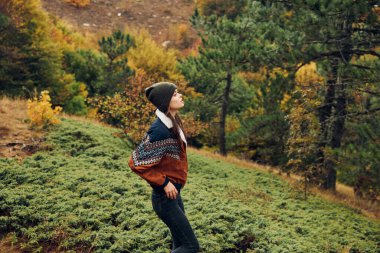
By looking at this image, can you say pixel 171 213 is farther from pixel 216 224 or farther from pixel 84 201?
pixel 84 201

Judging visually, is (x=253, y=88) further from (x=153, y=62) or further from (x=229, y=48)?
(x=229, y=48)

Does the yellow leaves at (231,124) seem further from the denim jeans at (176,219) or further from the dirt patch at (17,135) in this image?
the denim jeans at (176,219)

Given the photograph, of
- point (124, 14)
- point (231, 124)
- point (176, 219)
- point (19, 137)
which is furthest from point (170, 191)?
point (124, 14)

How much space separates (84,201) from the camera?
698 cm

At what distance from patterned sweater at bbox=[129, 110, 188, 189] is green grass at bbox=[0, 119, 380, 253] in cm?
202

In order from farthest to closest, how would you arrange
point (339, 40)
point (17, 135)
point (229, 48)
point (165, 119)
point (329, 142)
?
point (229, 48)
point (329, 142)
point (17, 135)
point (339, 40)
point (165, 119)

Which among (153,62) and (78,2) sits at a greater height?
(78,2)

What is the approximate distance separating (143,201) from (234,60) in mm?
6875

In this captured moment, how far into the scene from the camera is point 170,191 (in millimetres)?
3818

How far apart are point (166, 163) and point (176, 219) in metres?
0.59

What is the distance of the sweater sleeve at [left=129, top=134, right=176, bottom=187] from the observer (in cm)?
385

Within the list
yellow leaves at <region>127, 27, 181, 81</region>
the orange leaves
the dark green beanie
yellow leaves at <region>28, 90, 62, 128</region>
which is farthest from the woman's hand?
the orange leaves

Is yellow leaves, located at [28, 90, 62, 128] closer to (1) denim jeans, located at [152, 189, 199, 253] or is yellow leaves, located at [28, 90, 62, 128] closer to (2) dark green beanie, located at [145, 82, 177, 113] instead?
(2) dark green beanie, located at [145, 82, 177, 113]

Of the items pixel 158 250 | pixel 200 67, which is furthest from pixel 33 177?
pixel 200 67
